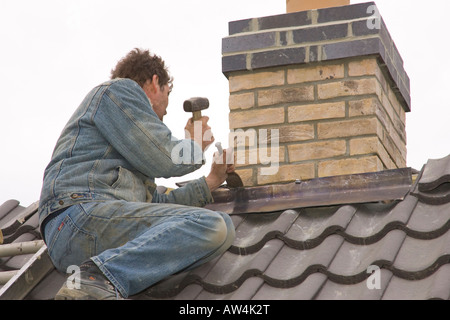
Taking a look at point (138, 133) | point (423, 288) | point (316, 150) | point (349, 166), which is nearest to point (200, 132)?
point (138, 133)

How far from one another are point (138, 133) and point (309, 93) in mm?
1727

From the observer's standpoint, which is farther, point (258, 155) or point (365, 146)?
point (258, 155)

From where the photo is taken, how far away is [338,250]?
13.1 ft

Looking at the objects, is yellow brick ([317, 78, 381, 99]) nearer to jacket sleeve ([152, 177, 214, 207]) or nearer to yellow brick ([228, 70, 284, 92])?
yellow brick ([228, 70, 284, 92])

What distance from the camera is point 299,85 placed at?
559cm

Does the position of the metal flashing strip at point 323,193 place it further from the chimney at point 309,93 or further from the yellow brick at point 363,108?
the yellow brick at point 363,108

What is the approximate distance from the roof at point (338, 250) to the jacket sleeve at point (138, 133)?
56 cm

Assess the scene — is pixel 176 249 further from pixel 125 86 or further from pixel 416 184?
pixel 416 184

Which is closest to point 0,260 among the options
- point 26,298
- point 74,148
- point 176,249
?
point 26,298

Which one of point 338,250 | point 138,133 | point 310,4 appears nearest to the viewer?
point 338,250

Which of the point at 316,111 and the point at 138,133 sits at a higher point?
the point at 138,133

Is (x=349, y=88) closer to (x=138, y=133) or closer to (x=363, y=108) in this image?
(x=363, y=108)

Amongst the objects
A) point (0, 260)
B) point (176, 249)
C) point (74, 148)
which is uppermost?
point (74, 148)

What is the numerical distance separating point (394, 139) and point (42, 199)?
290 centimetres
